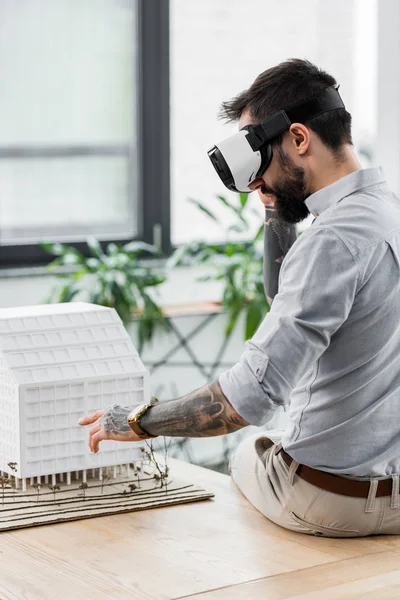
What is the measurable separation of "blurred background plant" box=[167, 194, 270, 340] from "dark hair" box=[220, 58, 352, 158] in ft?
7.64

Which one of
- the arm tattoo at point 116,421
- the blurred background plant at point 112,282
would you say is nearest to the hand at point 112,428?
the arm tattoo at point 116,421

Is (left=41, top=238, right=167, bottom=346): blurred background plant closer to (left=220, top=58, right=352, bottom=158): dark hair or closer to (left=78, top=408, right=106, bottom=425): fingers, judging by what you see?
(left=78, top=408, right=106, bottom=425): fingers

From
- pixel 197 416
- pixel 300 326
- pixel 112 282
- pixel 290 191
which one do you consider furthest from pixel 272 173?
pixel 112 282

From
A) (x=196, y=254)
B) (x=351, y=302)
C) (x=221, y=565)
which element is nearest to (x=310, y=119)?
(x=351, y=302)

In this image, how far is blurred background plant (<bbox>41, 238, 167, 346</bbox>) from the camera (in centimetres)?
414

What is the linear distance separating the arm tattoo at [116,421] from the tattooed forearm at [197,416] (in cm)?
5

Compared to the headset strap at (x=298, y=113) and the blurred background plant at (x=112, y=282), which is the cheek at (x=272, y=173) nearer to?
the headset strap at (x=298, y=113)

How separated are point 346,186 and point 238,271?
2687 mm

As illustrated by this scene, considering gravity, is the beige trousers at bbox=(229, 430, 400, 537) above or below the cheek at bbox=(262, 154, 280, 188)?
below

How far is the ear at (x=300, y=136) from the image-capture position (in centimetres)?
193

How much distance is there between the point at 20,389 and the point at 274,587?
2.56 feet

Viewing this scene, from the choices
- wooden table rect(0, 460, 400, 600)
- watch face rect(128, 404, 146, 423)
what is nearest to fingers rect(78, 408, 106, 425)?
watch face rect(128, 404, 146, 423)

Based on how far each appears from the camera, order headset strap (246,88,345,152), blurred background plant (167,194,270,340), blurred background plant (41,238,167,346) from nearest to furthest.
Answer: headset strap (246,88,345,152) → blurred background plant (41,238,167,346) → blurred background plant (167,194,270,340)

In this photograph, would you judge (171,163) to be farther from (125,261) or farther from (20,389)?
(20,389)
